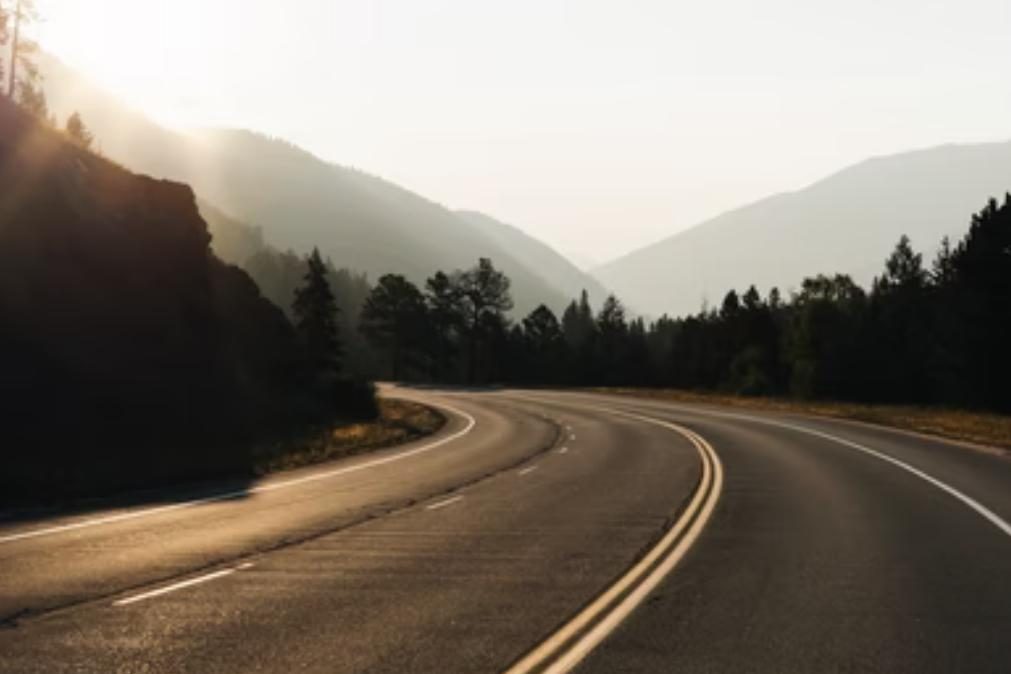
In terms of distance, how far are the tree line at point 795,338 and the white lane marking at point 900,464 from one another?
82.6ft

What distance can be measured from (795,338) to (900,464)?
87700 millimetres

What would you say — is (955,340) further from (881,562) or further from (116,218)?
(881,562)

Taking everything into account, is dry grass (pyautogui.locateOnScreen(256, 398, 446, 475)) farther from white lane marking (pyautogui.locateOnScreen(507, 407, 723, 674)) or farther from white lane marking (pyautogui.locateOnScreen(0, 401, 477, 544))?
white lane marking (pyautogui.locateOnScreen(507, 407, 723, 674))

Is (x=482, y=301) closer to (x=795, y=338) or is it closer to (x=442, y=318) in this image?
(x=442, y=318)

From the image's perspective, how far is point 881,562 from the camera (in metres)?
11.6

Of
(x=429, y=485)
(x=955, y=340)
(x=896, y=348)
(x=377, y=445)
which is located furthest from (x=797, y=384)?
(x=429, y=485)

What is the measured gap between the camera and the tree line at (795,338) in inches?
2670

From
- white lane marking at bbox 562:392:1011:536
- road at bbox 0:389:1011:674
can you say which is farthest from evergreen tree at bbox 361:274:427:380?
road at bbox 0:389:1011:674

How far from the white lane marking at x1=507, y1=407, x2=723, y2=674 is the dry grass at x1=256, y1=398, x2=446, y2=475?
11.9 meters

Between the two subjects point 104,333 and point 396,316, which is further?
point 396,316

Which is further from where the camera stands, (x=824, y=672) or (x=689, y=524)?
(x=689, y=524)

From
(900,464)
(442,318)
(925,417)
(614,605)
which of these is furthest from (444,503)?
(442,318)

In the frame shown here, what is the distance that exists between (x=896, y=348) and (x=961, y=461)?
72315mm

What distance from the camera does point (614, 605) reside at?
9.29 m
